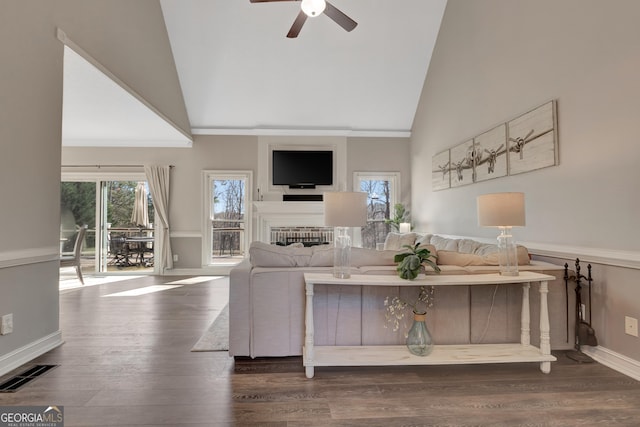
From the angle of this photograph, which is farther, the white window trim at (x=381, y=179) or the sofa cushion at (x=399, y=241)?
the white window trim at (x=381, y=179)

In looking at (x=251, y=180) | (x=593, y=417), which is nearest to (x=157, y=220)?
(x=251, y=180)

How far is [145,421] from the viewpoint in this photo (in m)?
1.92

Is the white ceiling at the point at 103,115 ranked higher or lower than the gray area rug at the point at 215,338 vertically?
higher

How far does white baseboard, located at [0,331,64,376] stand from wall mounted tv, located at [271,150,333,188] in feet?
15.1

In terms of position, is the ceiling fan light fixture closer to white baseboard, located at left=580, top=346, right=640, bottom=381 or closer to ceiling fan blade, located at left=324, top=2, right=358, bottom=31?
ceiling fan blade, located at left=324, top=2, right=358, bottom=31

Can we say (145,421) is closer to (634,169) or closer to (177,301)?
(177,301)

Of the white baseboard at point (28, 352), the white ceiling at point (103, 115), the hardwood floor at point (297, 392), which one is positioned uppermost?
the white ceiling at point (103, 115)

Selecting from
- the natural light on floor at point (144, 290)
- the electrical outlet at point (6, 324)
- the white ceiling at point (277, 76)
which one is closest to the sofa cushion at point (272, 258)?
the electrical outlet at point (6, 324)

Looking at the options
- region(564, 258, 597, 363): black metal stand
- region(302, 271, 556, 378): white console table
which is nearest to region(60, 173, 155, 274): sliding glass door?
region(302, 271, 556, 378): white console table

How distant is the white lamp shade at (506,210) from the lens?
2.60 metres

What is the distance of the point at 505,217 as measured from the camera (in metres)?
2.61

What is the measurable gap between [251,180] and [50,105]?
4.24 metres

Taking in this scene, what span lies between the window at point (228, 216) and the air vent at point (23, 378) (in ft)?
14.9

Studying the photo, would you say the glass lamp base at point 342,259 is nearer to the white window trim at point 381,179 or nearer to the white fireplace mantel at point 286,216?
the white fireplace mantel at point 286,216
